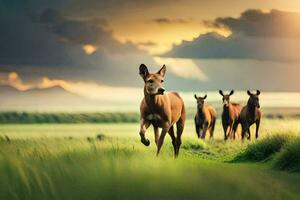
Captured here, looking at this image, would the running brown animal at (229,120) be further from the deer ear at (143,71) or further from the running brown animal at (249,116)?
the deer ear at (143,71)

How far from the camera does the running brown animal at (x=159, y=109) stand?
11.6 metres

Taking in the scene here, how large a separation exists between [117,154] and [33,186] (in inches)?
72.4

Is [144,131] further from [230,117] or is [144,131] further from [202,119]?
[230,117]

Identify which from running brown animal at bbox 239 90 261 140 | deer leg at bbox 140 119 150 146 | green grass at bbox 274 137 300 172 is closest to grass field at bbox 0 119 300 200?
deer leg at bbox 140 119 150 146

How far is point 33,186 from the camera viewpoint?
778 cm

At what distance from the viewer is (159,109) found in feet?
40.8

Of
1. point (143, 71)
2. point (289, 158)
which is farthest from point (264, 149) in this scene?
point (143, 71)

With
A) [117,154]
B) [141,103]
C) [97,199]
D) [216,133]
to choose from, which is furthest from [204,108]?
[97,199]

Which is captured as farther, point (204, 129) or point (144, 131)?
point (204, 129)

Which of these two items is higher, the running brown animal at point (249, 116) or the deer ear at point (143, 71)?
the deer ear at point (143, 71)

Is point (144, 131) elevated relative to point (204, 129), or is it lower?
elevated

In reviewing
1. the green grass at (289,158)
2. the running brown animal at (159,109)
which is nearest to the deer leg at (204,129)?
the green grass at (289,158)

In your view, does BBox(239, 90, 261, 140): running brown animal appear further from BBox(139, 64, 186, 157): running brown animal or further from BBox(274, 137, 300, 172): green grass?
BBox(139, 64, 186, 157): running brown animal

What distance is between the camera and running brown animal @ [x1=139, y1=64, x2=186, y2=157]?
11.6m
